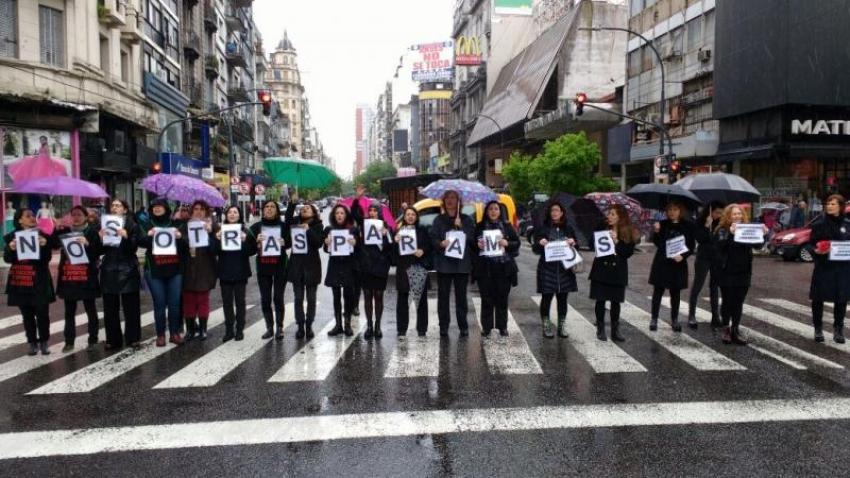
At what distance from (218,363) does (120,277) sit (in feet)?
5.80

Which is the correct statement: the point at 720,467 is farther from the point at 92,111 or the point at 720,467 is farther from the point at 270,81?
the point at 270,81

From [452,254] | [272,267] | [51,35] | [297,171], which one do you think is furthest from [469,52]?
[272,267]

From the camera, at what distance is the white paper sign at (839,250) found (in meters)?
7.91

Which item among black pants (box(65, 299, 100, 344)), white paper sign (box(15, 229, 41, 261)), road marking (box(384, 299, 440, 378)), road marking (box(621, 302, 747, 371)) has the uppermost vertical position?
white paper sign (box(15, 229, 41, 261))

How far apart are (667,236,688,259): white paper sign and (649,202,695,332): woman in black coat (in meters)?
0.04

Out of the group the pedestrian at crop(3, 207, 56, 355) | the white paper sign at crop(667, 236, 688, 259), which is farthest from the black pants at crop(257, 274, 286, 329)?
the white paper sign at crop(667, 236, 688, 259)

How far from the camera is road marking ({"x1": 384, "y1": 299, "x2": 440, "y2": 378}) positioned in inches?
262

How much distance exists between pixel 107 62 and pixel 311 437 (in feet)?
83.5

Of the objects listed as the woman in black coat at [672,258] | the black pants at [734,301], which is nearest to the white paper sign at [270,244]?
the woman in black coat at [672,258]

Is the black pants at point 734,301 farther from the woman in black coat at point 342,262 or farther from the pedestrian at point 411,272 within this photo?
the woman in black coat at point 342,262

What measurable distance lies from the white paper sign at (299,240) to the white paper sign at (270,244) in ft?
0.65

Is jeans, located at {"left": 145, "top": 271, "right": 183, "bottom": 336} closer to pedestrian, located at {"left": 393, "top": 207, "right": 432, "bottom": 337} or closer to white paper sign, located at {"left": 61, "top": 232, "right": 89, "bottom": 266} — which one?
white paper sign, located at {"left": 61, "top": 232, "right": 89, "bottom": 266}

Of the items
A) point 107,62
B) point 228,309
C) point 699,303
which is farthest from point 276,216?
point 107,62

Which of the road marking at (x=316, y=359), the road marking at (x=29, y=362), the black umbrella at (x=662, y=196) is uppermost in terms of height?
the black umbrella at (x=662, y=196)
